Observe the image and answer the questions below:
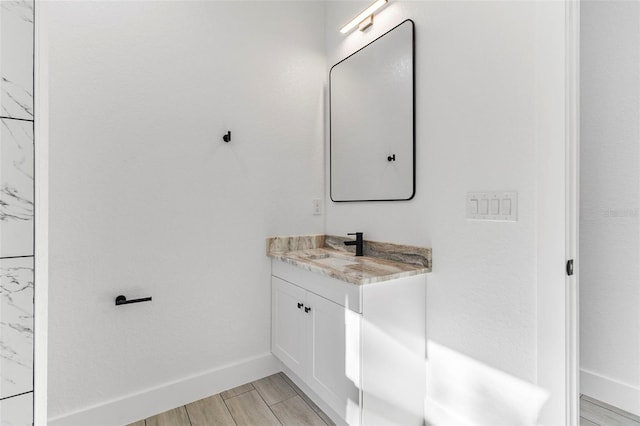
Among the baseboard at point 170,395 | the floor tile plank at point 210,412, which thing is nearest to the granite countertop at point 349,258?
the baseboard at point 170,395

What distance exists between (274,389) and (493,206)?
63.0 inches

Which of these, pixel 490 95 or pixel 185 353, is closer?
pixel 490 95

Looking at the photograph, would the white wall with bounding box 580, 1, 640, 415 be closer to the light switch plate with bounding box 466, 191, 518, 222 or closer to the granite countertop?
the light switch plate with bounding box 466, 191, 518, 222

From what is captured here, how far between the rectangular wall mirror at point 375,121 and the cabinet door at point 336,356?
2.36 ft

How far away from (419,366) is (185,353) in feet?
4.20

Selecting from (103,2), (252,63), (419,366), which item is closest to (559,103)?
(419,366)

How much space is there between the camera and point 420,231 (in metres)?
1.67

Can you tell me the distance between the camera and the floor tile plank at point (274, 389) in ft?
6.09

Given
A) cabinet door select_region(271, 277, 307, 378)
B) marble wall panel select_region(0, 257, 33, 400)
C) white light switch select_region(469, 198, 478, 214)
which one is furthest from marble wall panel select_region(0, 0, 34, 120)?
white light switch select_region(469, 198, 478, 214)

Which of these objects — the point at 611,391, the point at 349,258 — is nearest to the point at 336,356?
the point at 349,258

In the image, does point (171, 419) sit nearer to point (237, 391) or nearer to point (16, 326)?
point (237, 391)

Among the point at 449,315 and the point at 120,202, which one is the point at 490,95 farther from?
the point at 120,202

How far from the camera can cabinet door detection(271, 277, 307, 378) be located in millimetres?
1802

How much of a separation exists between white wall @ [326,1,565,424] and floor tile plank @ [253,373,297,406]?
0.80 metres
